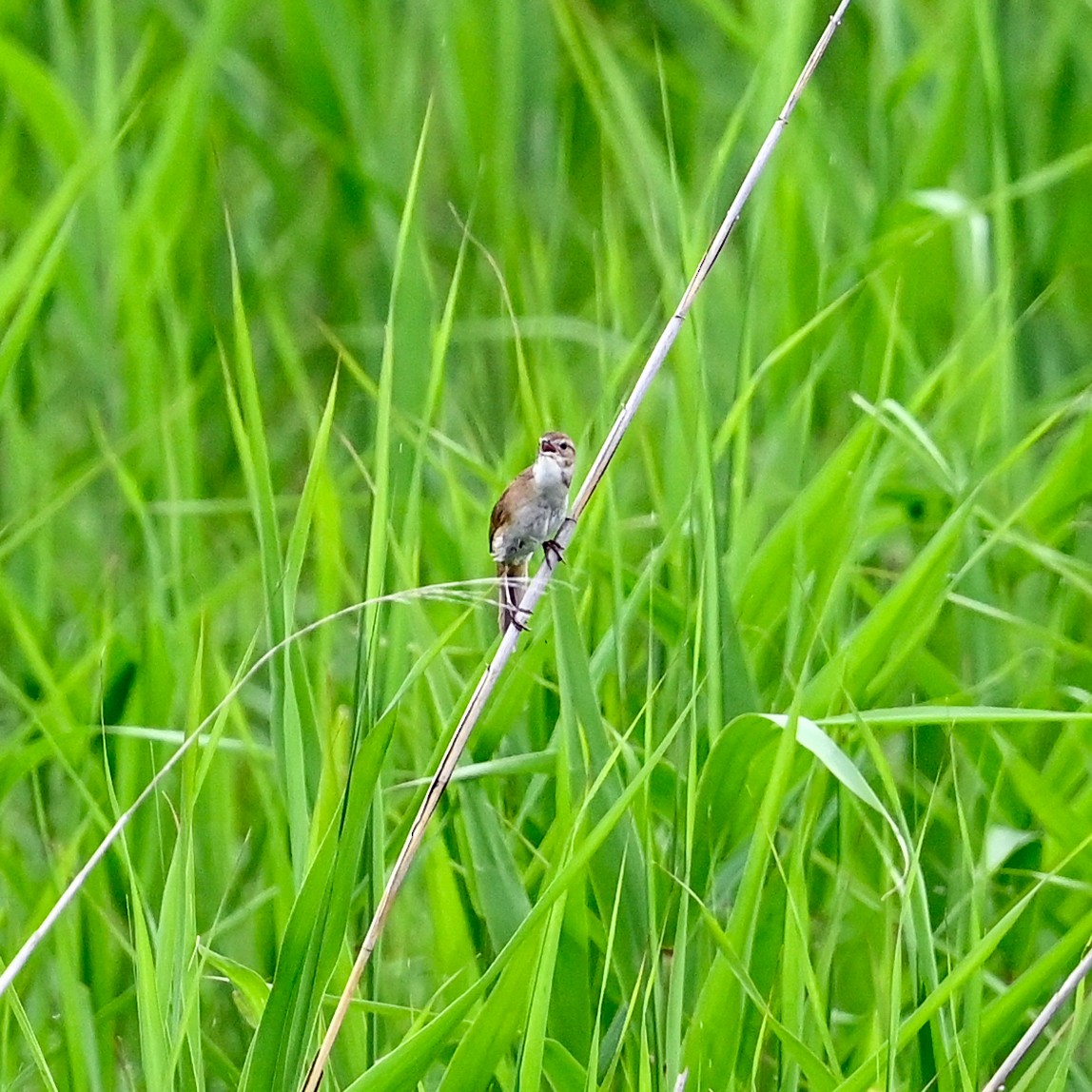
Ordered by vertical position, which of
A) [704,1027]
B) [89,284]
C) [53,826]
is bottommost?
[53,826]

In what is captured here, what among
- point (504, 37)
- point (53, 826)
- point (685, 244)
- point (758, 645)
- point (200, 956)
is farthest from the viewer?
point (504, 37)

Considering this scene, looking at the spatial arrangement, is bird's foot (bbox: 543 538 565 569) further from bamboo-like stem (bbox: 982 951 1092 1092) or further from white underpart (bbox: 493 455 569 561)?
bamboo-like stem (bbox: 982 951 1092 1092)

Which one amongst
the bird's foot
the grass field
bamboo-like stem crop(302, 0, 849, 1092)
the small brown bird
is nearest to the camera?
bamboo-like stem crop(302, 0, 849, 1092)

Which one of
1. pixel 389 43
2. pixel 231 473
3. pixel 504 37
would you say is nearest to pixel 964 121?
pixel 504 37

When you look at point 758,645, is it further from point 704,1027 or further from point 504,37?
point 504,37

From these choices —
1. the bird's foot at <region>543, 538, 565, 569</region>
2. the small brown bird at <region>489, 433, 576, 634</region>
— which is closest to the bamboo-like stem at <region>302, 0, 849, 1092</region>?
the bird's foot at <region>543, 538, 565, 569</region>

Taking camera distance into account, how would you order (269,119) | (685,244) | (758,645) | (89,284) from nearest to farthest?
(685,244), (758,645), (89,284), (269,119)

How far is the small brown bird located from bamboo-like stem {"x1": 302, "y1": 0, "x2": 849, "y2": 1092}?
28 cm

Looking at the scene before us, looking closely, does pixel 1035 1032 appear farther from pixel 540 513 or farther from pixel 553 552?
pixel 540 513

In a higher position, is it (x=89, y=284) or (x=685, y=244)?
(x=685, y=244)

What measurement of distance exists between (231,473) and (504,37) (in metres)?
0.92

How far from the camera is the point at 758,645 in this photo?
85.5 inches

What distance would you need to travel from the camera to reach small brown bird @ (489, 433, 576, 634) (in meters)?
2.25

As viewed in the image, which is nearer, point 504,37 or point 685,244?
point 685,244
